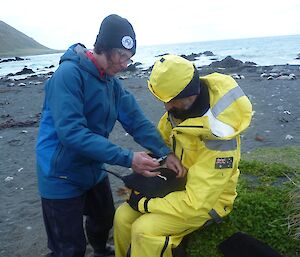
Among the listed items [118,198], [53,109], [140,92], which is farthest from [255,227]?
[140,92]

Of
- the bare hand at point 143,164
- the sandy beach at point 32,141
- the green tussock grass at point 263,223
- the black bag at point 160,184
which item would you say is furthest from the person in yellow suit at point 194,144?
the sandy beach at point 32,141

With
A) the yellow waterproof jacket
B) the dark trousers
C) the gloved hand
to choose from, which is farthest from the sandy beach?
the yellow waterproof jacket

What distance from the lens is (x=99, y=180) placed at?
3877 millimetres

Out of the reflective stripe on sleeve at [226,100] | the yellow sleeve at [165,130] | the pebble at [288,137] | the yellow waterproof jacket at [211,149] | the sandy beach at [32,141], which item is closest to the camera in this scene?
the yellow waterproof jacket at [211,149]

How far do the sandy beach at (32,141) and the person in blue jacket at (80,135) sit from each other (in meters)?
1.31

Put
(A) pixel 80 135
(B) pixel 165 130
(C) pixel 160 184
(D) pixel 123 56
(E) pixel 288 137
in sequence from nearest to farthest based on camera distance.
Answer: (A) pixel 80 135, (D) pixel 123 56, (C) pixel 160 184, (B) pixel 165 130, (E) pixel 288 137

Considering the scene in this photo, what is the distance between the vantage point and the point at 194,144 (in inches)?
128

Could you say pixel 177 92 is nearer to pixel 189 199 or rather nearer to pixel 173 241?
pixel 189 199

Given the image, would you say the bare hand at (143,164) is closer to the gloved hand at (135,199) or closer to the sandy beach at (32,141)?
the gloved hand at (135,199)

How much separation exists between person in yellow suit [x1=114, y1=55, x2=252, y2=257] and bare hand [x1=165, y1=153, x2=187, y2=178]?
0.19 meters

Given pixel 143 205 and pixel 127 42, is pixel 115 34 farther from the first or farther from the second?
pixel 143 205

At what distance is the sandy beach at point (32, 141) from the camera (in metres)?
5.09

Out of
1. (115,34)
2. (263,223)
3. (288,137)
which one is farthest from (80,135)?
(288,137)

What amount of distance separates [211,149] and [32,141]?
7522 mm
